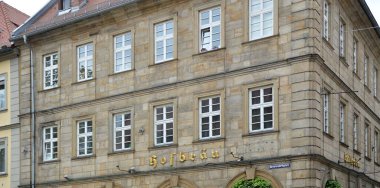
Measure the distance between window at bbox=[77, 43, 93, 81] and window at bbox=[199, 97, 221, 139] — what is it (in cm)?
623

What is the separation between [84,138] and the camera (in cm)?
2961

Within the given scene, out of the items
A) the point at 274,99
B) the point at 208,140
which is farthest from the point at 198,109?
the point at 274,99

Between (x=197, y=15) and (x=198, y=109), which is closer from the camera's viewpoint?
(x=198, y=109)

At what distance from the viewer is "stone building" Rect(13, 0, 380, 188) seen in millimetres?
23594

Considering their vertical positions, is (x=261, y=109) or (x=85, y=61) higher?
(x=85, y=61)

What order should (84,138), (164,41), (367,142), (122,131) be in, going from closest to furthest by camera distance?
1. (164,41)
2. (122,131)
3. (84,138)
4. (367,142)

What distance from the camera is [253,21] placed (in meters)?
24.8

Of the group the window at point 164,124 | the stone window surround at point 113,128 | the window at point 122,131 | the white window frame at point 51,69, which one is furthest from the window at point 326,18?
the white window frame at point 51,69

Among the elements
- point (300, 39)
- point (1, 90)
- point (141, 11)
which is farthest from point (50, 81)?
point (300, 39)

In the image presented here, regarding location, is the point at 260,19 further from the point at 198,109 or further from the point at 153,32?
the point at 153,32

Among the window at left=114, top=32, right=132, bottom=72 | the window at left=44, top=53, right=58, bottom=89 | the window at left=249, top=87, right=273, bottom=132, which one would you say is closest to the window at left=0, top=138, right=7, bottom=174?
the window at left=44, top=53, right=58, bottom=89

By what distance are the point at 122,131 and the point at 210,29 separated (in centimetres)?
556

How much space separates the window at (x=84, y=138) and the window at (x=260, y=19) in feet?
27.9

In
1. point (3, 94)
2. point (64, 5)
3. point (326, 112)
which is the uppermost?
point (64, 5)
